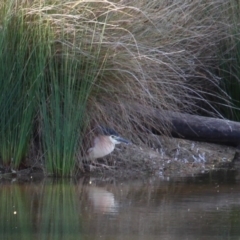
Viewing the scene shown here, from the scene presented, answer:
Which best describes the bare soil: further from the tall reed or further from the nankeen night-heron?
the tall reed

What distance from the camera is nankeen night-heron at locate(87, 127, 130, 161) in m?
8.34

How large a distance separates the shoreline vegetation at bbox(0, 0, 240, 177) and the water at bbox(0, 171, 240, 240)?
47 cm

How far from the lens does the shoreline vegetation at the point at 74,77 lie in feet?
26.3

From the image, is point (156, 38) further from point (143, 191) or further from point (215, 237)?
point (215, 237)

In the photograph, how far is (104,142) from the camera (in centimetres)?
834

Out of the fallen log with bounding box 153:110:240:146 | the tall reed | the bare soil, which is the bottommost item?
the bare soil

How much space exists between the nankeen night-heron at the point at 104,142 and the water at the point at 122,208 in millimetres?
348

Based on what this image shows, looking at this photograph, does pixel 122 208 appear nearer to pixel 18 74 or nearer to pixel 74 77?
pixel 74 77

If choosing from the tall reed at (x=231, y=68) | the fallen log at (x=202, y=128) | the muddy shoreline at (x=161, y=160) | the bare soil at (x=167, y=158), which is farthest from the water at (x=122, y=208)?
the tall reed at (x=231, y=68)

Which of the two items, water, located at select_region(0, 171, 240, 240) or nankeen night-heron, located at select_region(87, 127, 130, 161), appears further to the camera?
nankeen night-heron, located at select_region(87, 127, 130, 161)

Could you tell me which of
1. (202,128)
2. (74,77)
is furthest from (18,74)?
Result: (202,128)

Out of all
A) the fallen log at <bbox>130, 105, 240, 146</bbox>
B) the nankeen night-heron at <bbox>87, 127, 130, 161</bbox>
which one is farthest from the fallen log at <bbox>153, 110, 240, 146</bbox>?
the nankeen night-heron at <bbox>87, 127, 130, 161</bbox>

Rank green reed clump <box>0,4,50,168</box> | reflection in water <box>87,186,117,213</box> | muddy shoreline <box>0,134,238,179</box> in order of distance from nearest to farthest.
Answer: reflection in water <box>87,186,117,213</box>
green reed clump <box>0,4,50,168</box>
muddy shoreline <box>0,134,238,179</box>

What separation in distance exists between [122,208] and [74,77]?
→ 1.81 metres
